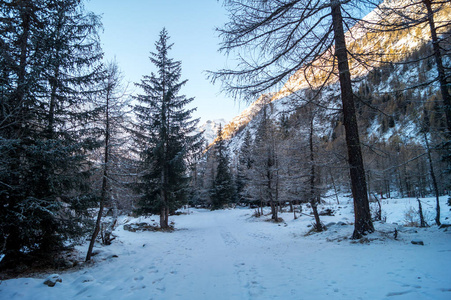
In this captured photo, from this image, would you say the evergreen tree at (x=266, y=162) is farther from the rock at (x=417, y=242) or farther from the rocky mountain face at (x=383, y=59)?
the rock at (x=417, y=242)

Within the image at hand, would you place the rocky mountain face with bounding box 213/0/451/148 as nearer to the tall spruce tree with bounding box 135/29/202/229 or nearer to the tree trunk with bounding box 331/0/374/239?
the tree trunk with bounding box 331/0/374/239

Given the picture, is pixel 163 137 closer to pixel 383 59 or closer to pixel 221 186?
pixel 383 59

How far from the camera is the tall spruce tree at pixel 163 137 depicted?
14.5m

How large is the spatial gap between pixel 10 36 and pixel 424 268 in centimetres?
1028

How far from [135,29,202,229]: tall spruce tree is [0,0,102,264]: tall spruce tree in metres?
7.44

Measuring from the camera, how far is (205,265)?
5.66 meters

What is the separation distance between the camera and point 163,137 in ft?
47.8

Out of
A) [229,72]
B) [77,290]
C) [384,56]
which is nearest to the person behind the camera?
[77,290]

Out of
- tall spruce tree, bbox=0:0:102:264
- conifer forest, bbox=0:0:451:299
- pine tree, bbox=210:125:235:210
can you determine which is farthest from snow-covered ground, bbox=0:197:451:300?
pine tree, bbox=210:125:235:210

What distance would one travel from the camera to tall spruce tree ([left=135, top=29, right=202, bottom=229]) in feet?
47.4

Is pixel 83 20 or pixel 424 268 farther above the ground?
pixel 83 20

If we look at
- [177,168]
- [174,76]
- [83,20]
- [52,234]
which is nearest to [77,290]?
[52,234]

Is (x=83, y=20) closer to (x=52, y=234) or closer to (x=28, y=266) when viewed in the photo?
(x=52, y=234)

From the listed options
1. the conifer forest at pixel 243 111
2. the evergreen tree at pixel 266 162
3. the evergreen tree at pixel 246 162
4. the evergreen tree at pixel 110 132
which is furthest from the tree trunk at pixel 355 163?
the evergreen tree at pixel 246 162
